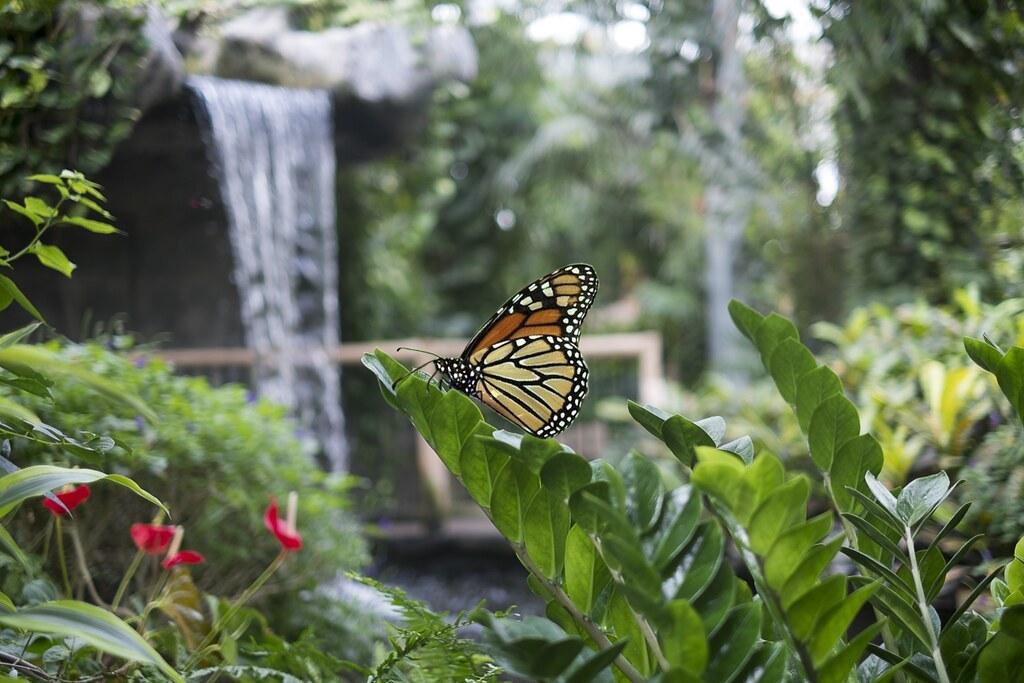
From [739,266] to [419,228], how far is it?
127 inches

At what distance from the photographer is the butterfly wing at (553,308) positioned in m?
1.62

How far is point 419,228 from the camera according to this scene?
8.17 m

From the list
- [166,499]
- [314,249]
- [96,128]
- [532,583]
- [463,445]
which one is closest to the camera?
[463,445]

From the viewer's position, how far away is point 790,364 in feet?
3.06

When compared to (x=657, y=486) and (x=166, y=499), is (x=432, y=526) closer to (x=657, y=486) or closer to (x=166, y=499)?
(x=166, y=499)

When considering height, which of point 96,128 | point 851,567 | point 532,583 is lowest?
point 851,567

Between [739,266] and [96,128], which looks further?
[739,266]

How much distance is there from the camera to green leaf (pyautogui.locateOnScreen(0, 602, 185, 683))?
0.71m

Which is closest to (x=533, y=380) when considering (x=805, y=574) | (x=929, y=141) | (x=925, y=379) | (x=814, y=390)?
(x=814, y=390)

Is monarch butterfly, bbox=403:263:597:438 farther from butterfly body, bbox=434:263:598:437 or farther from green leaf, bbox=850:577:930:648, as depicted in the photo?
green leaf, bbox=850:577:930:648

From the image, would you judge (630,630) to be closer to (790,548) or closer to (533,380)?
(790,548)

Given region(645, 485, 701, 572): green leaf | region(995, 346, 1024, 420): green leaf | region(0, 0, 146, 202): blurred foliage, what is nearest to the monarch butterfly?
region(995, 346, 1024, 420): green leaf

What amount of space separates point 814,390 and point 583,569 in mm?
334

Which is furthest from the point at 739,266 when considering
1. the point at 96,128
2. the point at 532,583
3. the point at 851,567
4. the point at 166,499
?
the point at 532,583
